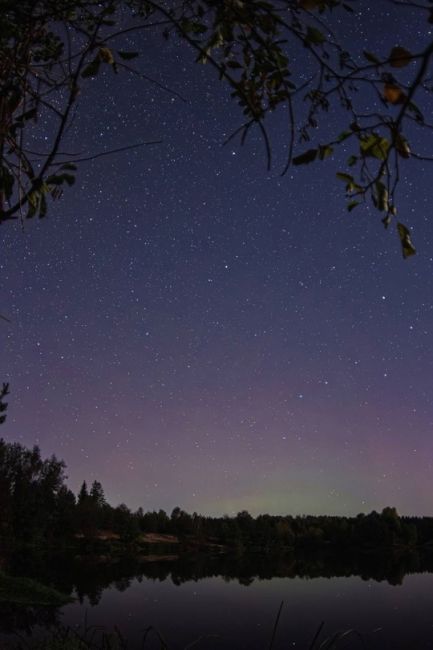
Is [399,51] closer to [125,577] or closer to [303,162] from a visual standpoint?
[303,162]

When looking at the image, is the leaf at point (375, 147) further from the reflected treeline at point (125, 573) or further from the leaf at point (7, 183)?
the reflected treeline at point (125, 573)

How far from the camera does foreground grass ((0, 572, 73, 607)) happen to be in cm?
2944

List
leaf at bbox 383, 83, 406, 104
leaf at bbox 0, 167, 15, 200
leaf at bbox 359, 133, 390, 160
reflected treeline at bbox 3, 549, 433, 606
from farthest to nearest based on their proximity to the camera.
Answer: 1. reflected treeline at bbox 3, 549, 433, 606
2. leaf at bbox 0, 167, 15, 200
3. leaf at bbox 359, 133, 390, 160
4. leaf at bbox 383, 83, 406, 104

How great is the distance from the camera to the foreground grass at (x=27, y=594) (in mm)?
29438

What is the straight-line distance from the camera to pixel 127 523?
326 feet

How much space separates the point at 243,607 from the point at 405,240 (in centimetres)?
4311

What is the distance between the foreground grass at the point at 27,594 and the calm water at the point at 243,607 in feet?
3.60

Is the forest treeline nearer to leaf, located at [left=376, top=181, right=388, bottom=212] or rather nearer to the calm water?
the calm water

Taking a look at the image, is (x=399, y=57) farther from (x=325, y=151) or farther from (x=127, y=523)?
(x=127, y=523)

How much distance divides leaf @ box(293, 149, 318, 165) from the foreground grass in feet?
107

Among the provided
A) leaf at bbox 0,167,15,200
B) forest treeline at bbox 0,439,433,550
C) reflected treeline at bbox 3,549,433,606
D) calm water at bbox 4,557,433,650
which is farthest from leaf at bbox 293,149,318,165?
forest treeline at bbox 0,439,433,550

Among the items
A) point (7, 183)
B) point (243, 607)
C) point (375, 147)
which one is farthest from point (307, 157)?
point (243, 607)

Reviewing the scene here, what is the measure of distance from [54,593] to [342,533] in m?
109

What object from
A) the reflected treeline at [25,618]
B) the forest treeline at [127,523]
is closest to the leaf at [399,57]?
the reflected treeline at [25,618]
